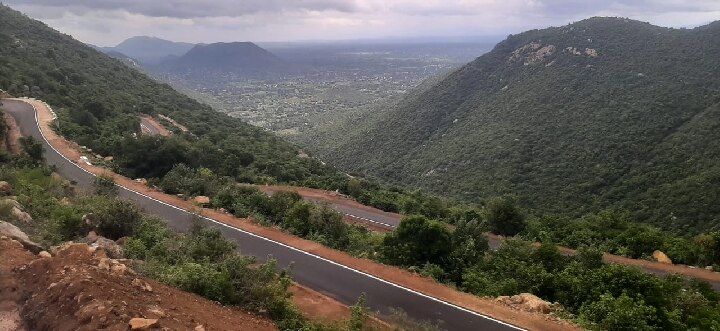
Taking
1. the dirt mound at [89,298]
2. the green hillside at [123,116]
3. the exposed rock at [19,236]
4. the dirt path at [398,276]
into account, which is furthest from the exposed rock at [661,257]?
the exposed rock at [19,236]

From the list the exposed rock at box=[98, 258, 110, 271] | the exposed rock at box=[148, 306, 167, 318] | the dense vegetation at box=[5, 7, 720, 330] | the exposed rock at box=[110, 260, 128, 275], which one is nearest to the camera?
the exposed rock at box=[148, 306, 167, 318]

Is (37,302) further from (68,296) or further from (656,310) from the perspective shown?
(656,310)

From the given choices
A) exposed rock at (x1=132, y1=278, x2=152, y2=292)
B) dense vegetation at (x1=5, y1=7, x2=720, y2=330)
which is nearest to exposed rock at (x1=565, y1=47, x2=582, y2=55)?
dense vegetation at (x1=5, y1=7, x2=720, y2=330)

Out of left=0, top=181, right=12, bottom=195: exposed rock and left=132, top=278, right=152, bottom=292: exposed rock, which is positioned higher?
left=132, top=278, right=152, bottom=292: exposed rock

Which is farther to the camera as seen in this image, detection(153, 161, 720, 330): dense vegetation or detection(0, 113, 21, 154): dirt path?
detection(0, 113, 21, 154): dirt path

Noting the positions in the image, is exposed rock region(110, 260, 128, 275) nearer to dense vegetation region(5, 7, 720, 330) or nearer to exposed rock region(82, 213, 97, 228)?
dense vegetation region(5, 7, 720, 330)

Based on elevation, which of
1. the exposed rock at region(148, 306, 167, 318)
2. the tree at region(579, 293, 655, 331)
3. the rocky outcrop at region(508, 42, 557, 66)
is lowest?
the tree at region(579, 293, 655, 331)

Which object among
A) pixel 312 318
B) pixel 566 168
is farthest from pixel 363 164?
pixel 312 318
